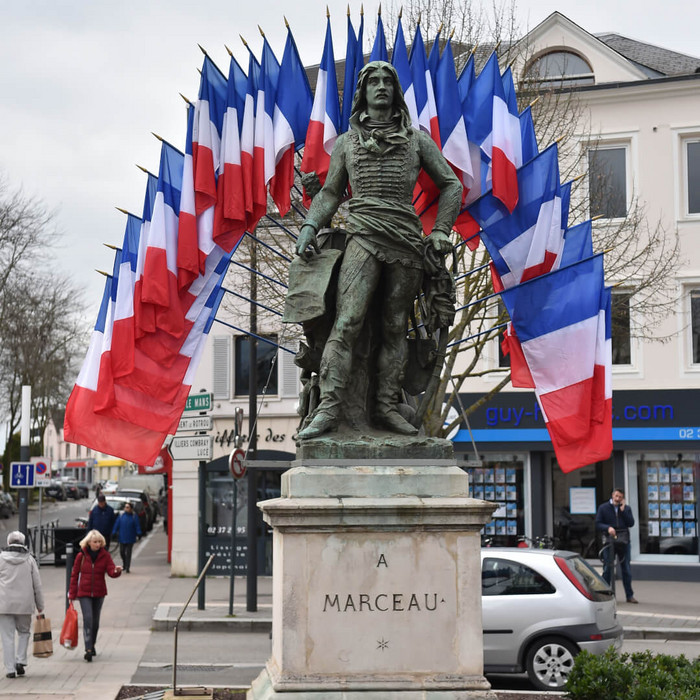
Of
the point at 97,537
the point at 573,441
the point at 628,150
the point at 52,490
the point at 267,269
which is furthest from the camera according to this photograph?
the point at 52,490

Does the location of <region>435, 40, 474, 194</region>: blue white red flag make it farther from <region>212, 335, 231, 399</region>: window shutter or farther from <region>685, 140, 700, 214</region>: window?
<region>212, 335, 231, 399</region>: window shutter

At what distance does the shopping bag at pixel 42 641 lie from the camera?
1275 centimetres

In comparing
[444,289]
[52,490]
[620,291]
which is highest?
[620,291]

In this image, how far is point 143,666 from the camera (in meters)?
13.2

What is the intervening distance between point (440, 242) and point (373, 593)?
7.33 feet

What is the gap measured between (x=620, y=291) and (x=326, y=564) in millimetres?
17565

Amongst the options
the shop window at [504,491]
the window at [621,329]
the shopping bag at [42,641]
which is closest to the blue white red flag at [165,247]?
the shopping bag at [42,641]

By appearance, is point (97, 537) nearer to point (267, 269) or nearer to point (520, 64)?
point (267, 269)

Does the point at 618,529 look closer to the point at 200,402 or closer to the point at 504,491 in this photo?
the point at 504,491

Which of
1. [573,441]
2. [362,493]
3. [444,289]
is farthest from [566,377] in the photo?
[362,493]

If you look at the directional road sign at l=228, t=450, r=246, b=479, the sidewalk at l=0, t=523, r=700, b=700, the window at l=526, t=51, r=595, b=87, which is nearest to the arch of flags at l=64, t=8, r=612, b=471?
the sidewalk at l=0, t=523, r=700, b=700

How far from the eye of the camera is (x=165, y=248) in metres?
10.0

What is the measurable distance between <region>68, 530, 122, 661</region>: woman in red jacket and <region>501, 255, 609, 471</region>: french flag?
6.49m

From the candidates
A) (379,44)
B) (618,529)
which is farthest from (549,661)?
(618,529)
